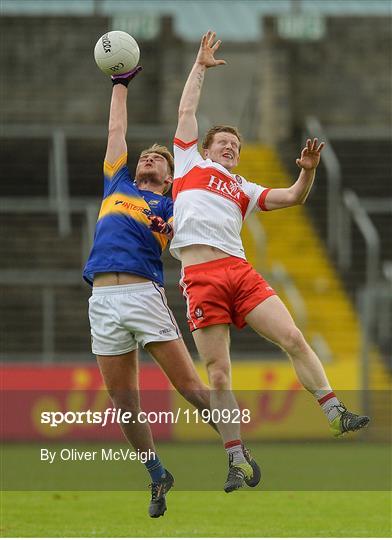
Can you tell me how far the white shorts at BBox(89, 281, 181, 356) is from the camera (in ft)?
33.3

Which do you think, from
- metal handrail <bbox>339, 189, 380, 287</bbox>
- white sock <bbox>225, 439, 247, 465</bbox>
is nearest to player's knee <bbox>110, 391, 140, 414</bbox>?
white sock <bbox>225, 439, 247, 465</bbox>

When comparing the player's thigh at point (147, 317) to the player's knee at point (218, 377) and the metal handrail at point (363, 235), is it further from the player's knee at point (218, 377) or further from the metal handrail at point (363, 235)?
the metal handrail at point (363, 235)

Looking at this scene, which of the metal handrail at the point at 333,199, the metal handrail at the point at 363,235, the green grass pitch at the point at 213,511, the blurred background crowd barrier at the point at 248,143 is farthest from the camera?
the metal handrail at the point at 333,199

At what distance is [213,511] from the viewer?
13281 millimetres

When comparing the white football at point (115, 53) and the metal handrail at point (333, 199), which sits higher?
the white football at point (115, 53)

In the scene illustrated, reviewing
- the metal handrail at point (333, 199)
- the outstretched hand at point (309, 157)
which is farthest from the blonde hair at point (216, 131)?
the metal handrail at point (333, 199)

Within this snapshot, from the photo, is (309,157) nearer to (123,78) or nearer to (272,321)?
(272,321)

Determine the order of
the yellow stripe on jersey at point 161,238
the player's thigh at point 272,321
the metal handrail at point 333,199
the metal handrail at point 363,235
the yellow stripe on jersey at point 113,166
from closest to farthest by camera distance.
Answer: the player's thigh at point 272,321
the yellow stripe on jersey at point 161,238
the yellow stripe on jersey at point 113,166
the metal handrail at point 363,235
the metal handrail at point 333,199

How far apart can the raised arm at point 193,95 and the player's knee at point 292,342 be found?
1496mm

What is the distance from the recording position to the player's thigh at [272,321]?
32.3 feet

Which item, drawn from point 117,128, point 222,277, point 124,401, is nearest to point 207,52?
point 117,128

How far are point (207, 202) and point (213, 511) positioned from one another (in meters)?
4.13

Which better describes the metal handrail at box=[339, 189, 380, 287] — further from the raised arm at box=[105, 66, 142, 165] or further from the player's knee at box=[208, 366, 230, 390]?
the player's knee at box=[208, 366, 230, 390]

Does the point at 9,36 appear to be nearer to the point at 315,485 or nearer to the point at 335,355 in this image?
the point at 335,355
